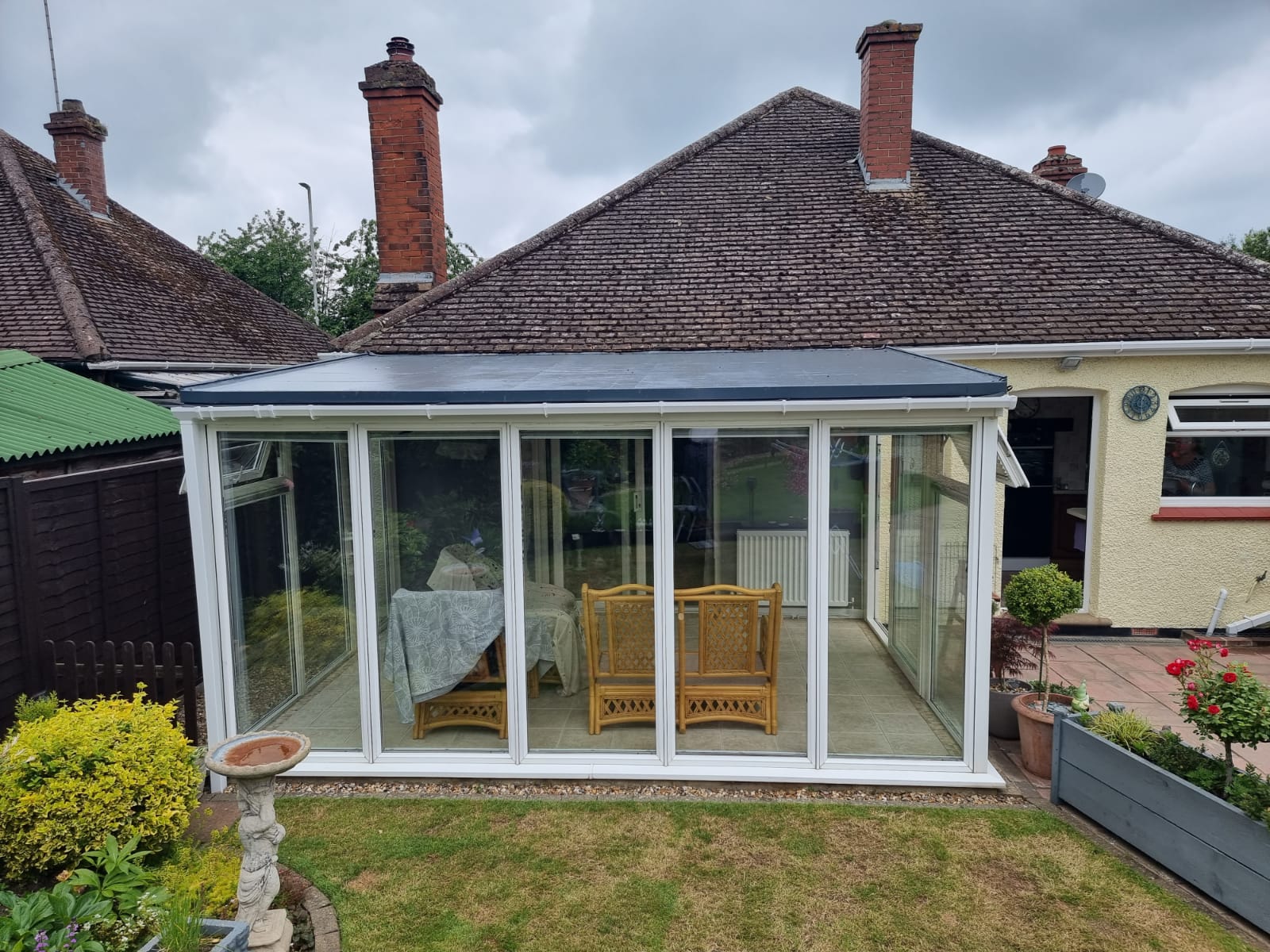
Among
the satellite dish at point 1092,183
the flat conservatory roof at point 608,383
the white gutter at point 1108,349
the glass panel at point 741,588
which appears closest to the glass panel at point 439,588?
the flat conservatory roof at point 608,383

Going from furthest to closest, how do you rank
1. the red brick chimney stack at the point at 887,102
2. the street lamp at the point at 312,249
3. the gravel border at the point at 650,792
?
the street lamp at the point at 312,249
the red brick chimney stack at the point at 887,102
the gravel border at the point at 650,792

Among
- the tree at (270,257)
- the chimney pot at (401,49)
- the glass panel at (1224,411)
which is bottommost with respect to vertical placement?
the glass panel at (1224,411)

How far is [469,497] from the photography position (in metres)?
5.43

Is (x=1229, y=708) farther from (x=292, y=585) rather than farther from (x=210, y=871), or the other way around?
(x=292, y=585)

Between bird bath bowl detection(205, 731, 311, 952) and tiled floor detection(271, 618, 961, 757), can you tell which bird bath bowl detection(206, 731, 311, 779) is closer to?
bird bath bowl detection(205, 731, 311, 952)

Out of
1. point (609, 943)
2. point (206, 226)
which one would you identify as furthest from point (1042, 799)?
point (206, 226)

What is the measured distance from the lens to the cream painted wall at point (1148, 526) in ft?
27.6

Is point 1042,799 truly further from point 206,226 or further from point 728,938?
point 206,226

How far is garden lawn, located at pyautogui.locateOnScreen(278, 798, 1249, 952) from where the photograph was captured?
3910mm

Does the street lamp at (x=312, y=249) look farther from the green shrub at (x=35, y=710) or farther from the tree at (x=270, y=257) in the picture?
the green shrub at (x=35, y=710)

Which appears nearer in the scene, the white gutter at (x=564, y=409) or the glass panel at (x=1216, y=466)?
the white gutter at (x=564, y=409)

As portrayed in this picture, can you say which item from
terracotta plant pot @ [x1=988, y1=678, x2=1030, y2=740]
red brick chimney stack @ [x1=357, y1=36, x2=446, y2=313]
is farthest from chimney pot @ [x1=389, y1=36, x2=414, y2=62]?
terracotta plant pot @ [x1=988, y1=678, x2=1030, y2=740]

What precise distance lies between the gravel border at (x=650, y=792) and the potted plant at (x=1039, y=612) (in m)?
0.45

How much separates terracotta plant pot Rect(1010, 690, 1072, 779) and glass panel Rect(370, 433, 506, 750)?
4080 millimetres
